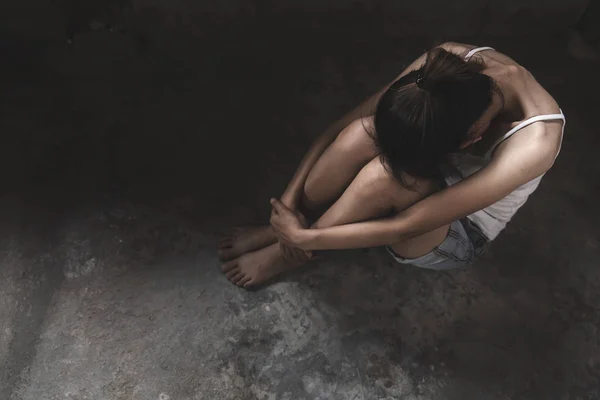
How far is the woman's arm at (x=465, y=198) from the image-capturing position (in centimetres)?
95

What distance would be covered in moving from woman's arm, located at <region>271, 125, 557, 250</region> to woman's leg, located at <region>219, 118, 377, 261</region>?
0.43 ft

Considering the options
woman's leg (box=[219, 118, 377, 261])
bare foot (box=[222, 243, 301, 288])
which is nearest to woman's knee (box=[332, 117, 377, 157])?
woman's leg (box=[219, 118, 377, 261])

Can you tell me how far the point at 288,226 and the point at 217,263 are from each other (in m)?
0.29

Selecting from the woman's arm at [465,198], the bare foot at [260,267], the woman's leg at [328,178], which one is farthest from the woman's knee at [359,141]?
the bare foot at [260,267]

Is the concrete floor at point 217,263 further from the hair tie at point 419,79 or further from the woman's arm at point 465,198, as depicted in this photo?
the hair tie at point 419,79

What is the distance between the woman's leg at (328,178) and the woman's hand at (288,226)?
77 mm

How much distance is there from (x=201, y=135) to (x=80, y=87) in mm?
393

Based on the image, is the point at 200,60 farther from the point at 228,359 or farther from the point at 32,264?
the point at 228,359

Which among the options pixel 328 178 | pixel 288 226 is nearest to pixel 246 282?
pixel 288 226

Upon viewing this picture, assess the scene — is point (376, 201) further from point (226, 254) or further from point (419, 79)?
point (226, 254)

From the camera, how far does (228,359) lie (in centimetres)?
127

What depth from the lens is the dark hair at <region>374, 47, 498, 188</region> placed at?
864 mm

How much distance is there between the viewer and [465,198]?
986 mm

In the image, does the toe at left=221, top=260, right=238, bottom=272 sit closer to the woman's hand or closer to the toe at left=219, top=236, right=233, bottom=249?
the toe at left=219, top=236, right=233, bottom=249
